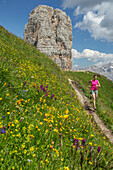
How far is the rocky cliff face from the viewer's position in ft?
185

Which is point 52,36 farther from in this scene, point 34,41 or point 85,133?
point 85,133

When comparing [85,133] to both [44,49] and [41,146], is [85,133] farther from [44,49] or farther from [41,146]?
[44,49]

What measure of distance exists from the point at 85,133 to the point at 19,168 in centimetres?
365

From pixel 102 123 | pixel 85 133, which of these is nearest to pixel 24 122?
pixel 85 133

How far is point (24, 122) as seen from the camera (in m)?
3.43

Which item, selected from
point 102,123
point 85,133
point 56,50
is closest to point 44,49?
point 56,50

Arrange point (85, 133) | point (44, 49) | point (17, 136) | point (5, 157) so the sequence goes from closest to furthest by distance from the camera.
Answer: point (5, 157) → point (17, 136) → point (85, 133) → point (44, 49)

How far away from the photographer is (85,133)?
207 inches

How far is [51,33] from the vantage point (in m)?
58.2

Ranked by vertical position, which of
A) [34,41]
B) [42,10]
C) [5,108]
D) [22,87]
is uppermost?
[42,10]

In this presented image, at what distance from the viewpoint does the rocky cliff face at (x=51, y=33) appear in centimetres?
Answer: 5650

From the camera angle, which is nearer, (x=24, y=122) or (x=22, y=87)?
(x=24, y=122)

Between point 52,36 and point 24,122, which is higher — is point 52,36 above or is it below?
above

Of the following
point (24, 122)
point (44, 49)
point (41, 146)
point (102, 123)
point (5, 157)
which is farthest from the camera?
point (44, 49)
